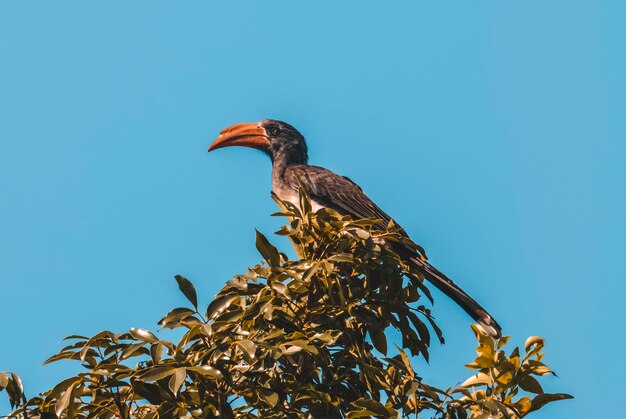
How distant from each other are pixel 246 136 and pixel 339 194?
1.79 metres

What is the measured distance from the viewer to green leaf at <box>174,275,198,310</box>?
13.6 feet

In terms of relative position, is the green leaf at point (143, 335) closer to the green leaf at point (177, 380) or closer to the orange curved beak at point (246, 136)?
the green leaf at point (177, 380)

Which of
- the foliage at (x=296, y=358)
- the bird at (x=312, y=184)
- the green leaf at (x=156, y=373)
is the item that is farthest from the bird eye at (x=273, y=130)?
the green leaf at (x=156, y=373)

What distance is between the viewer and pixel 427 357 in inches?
192

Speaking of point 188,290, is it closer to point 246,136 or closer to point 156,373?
point 156,373

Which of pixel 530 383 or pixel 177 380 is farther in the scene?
pixel 530 383

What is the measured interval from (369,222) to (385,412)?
125 centimetres

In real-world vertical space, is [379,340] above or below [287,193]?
below

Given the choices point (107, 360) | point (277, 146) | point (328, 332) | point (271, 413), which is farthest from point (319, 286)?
point (277, 146)

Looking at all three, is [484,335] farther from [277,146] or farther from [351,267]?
[277,146]

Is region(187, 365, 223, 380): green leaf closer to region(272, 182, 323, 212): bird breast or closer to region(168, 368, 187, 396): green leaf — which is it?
region(168, 368, 187, 396): green leaf

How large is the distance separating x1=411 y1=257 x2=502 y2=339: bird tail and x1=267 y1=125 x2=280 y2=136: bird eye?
3065 mm

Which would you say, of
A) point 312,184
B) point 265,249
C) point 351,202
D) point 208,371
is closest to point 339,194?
point 351,202

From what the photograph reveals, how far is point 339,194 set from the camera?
27.0 ft
